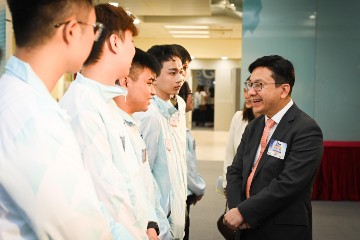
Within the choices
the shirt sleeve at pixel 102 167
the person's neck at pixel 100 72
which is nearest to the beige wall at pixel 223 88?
the person's neck at pixel 100 72

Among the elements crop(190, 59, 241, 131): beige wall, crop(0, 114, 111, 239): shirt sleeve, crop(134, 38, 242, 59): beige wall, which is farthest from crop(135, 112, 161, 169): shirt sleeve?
crop(190, 59, 241, 131): beige wall

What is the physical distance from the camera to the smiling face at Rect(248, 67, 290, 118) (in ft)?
7.37

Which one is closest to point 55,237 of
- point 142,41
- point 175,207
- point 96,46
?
point 96,46

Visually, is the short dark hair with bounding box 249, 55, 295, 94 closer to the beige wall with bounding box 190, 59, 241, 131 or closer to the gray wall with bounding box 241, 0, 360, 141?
the gray wall with bounding box 241, 0, 360, 141

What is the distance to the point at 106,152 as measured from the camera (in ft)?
4.17

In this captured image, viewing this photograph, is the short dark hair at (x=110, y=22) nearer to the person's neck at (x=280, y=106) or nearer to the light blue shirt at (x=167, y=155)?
the light blue shirt at (x=167, y=155)

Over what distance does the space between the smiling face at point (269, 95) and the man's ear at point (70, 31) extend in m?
1.42

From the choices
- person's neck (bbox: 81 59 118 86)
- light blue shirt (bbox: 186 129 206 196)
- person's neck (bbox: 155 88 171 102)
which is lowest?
light blue shirt (bbox: 186 129 206 196)

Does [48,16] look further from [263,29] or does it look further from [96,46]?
[263,29]

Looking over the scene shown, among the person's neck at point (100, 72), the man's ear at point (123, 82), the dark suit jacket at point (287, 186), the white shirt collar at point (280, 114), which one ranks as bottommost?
the dark suit jacket at point (287, 186)

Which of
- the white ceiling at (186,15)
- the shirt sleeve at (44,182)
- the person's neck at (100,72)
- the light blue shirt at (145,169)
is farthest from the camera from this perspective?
the white ceiling at (186,15)

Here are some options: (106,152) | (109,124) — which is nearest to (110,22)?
(109,124)

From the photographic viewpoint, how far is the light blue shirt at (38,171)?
2.77 ft

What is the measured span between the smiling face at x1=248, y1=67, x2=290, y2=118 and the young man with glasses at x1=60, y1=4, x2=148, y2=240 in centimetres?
93
